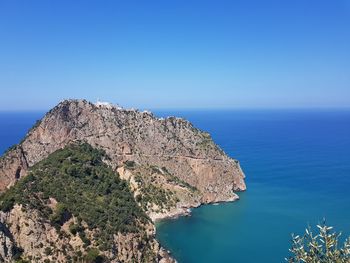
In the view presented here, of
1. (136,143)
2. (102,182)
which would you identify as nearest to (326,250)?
(102,182)

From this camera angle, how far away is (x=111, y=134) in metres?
87.1

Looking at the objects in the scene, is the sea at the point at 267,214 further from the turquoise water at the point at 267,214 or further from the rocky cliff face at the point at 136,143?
the rocky cliff face at the point at 136,143

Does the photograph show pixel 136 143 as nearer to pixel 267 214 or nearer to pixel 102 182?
pixel 102 182

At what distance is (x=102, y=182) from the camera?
65.4 m

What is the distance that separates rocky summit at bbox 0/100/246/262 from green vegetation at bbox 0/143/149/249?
0.13 m

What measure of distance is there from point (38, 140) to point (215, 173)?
37.4 m

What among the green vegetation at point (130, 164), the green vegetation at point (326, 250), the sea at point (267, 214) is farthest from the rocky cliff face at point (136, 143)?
the green vegetation at point (326, 250)

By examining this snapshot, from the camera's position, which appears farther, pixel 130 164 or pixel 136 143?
pixel 136 143

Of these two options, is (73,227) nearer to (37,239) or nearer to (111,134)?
(37,239)

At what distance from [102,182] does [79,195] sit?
30.5 ft

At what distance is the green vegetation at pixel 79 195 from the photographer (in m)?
49.0

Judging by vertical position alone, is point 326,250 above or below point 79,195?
above

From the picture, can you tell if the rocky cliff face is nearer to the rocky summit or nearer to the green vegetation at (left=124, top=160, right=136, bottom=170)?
the rocky summit

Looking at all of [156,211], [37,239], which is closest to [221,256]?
[156,211]
